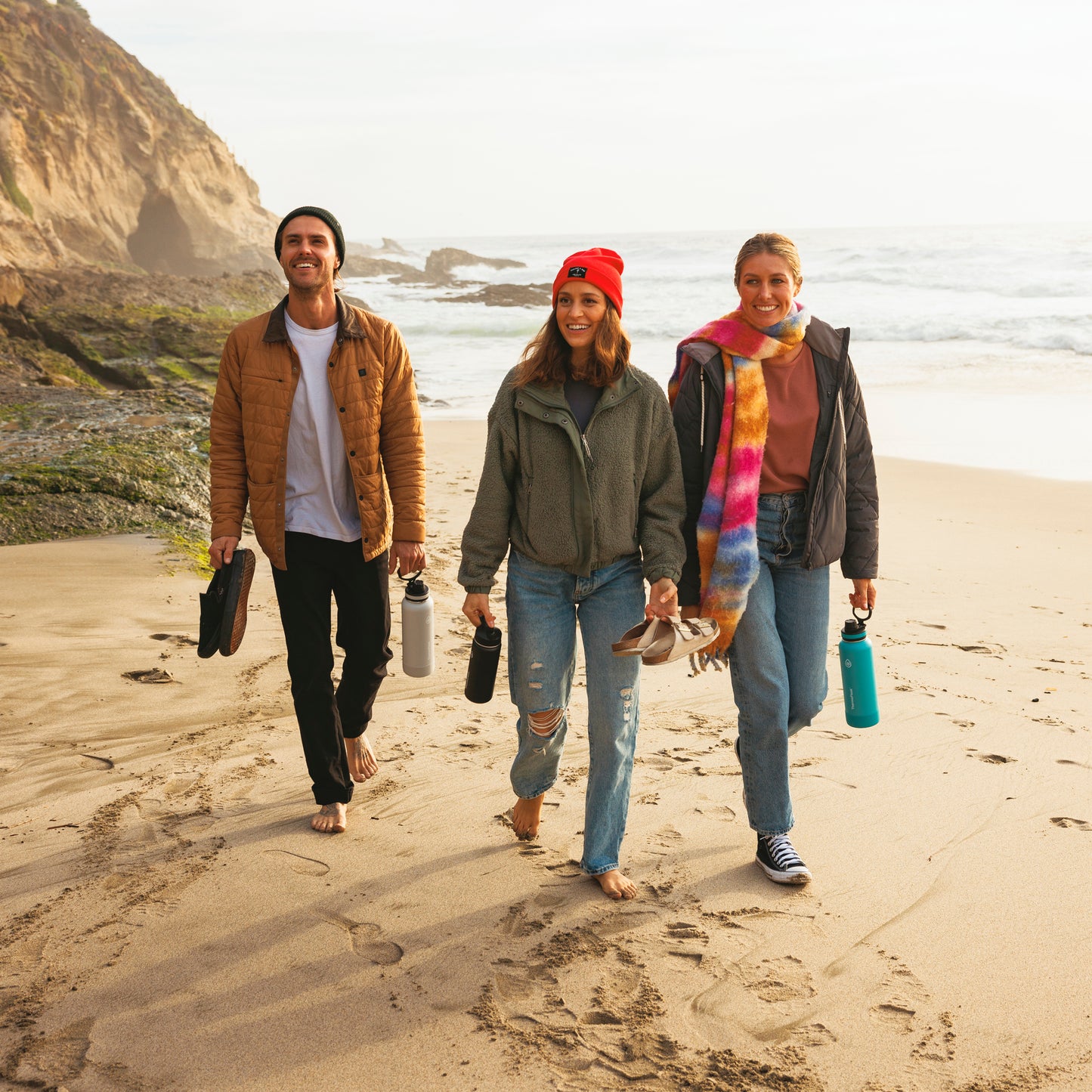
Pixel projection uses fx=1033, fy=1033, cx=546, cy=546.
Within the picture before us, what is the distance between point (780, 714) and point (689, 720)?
1.45m

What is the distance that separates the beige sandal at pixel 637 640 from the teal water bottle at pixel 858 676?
830 mm

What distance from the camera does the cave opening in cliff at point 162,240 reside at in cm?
3700

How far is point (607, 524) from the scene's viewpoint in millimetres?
3014

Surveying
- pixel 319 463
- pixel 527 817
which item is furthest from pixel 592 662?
pixel 319 463

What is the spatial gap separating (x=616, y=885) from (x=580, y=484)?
1.25 m

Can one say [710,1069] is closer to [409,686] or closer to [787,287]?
[787,287]

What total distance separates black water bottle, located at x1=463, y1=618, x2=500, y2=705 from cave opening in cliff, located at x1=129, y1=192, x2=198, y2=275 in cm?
3728

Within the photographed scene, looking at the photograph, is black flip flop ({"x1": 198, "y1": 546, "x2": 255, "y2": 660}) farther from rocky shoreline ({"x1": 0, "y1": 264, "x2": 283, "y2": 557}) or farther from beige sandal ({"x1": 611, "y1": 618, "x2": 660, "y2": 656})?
rocky shoreline ({"x1": 0, "y1": 264, "x2": 283, "y2": 557})

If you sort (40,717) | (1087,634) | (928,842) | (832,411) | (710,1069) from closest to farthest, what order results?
(710,1069)
(832,411)
(928,842)
(40,717)
(1087,634)

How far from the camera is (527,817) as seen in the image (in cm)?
350

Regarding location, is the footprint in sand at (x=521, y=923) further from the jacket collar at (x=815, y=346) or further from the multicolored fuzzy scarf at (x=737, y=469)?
the jacket collar at (x=815, y=346)

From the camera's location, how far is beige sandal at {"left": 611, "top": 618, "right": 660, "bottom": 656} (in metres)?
2.93

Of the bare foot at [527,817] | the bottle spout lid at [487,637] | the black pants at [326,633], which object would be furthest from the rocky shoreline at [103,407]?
the bottle spout lid at [487,637]

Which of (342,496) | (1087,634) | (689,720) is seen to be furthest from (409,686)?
(1087,634)
